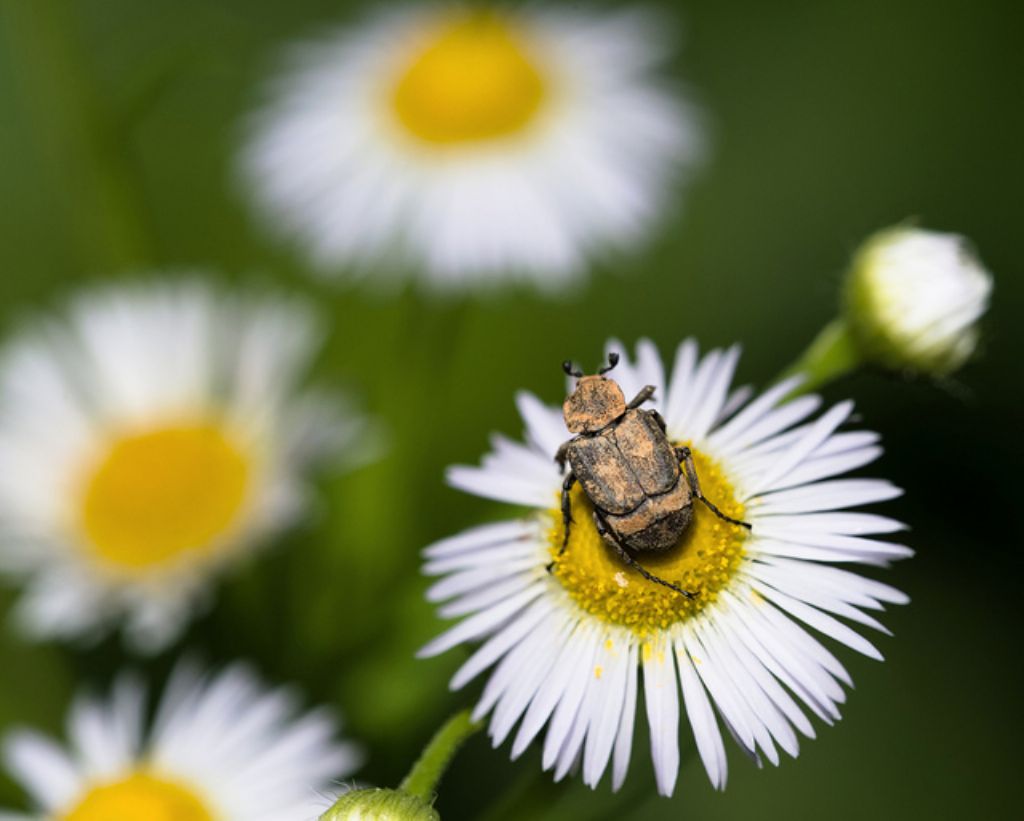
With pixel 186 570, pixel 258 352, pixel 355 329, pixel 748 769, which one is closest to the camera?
pixel 186 570

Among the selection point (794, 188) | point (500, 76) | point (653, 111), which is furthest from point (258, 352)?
point (794, 188)

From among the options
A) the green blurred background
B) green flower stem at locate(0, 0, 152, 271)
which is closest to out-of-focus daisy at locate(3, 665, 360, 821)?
the green blurred background

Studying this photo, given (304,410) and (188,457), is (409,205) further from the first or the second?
(188,457)

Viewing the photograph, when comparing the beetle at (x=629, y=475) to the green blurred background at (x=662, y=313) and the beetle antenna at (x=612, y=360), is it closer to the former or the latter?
the beetle antenna at (x=612, y=360)

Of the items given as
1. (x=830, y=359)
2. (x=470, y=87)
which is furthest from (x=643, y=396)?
(x=470, y=87)

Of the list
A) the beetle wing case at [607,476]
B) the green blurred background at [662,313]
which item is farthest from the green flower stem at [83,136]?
the beetle wing case at [607,476]

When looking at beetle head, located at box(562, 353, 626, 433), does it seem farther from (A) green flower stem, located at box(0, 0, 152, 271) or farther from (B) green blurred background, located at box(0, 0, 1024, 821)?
(A) green flower stem, located at box(0, 0, 152, 271)

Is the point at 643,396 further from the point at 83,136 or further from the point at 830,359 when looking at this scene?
the point at 83,136
